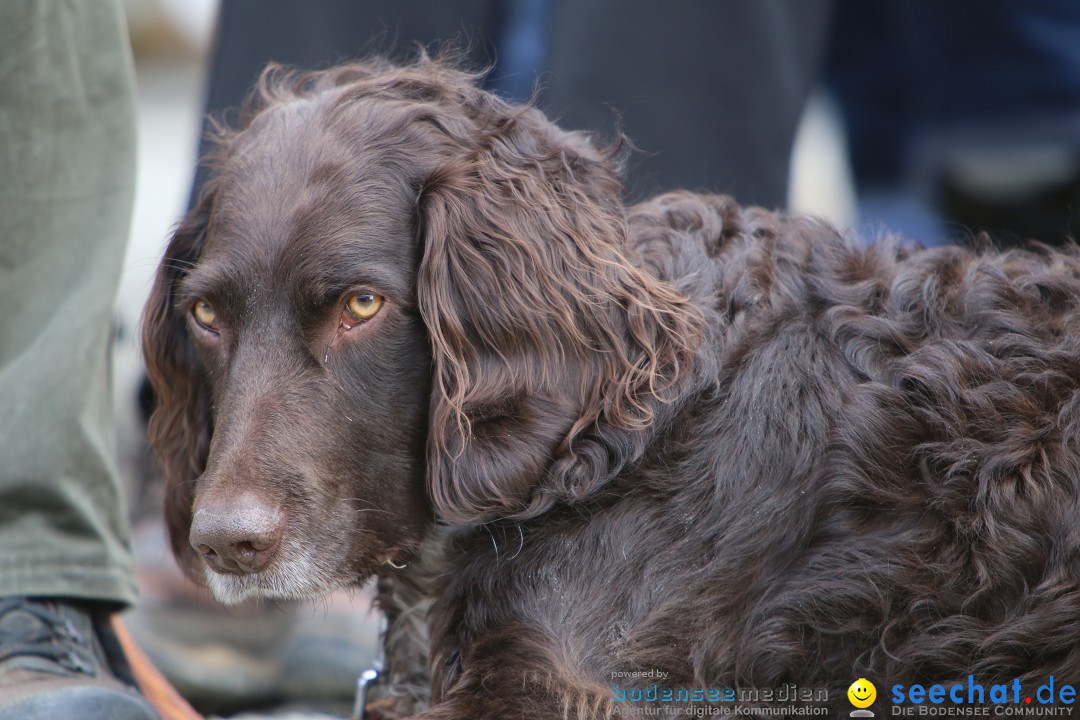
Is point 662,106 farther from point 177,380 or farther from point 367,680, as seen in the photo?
point 367,680

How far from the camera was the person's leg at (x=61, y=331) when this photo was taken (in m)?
2.63

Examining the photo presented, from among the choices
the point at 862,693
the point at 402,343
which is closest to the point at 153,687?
the point at 402,343

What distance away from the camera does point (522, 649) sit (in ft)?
7.02

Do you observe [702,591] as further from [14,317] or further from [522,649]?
[14,317]

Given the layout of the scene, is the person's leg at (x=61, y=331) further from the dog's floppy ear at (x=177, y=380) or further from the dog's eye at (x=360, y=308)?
the dog's eye at (x=360, y=308)

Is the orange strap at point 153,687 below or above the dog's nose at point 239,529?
below

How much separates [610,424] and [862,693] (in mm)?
697

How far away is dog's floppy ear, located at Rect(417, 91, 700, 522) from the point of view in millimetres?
2240

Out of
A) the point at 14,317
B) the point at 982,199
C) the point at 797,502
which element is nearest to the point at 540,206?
the point at 797,502

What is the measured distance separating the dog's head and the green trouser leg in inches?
20.5

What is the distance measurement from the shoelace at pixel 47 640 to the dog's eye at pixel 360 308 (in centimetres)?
108

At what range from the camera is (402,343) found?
7.59ft

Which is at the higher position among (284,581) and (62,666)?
(284,581)

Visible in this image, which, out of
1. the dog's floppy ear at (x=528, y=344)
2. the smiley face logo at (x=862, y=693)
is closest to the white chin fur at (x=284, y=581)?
the dog's floppy ear at (x=528, y=344)
